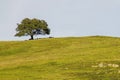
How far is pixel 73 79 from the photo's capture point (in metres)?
60.7

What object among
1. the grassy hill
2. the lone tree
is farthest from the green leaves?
the grassy hill

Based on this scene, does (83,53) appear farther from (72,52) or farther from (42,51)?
(42,51)

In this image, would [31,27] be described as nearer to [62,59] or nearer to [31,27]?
[31,27]

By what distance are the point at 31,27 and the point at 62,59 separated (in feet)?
159

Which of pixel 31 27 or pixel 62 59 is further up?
pixel 31 27

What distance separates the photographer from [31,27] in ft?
415

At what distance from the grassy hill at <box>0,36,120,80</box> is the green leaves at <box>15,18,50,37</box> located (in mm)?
20430

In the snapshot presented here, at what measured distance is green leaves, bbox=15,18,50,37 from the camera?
126 m

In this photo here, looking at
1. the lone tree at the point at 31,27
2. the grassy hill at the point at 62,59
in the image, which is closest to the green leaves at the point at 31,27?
the lone tree at the point at 31,27

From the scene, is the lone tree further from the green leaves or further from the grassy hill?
the grassy hill

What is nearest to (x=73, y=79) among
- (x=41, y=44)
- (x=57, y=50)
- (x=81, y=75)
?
(x=81, y=75)

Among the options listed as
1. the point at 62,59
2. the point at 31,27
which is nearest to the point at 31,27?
the point at 31,27

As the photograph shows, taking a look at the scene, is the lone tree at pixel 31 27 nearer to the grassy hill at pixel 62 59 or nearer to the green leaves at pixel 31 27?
the green leaves at pixel 31 27

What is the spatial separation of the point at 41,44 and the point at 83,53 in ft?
57.4
